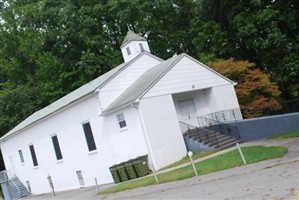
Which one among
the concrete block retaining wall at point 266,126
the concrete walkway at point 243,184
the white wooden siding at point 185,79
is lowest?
the concrete walkway at point 243,184

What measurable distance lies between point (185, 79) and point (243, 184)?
14.6 meters

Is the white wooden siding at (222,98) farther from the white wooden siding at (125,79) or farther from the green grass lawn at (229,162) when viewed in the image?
the green grass lawn at (229,162)

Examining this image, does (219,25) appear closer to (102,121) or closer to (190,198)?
(102,121)

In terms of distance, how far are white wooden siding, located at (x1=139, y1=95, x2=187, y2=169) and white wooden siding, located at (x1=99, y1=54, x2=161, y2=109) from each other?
12.3 ft

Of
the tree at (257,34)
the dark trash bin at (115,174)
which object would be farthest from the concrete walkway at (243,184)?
the tree at (257,34)

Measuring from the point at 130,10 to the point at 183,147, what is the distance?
23187mm

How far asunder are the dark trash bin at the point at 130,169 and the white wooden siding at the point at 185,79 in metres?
3.74

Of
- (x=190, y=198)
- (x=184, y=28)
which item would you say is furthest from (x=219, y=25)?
(x=190, y=198)

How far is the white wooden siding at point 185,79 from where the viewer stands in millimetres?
23639

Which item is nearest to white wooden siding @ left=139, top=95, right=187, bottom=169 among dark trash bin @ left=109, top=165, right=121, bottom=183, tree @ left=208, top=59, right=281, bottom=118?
dark trash bin @ left=109, top=165, right=121, bottom=183

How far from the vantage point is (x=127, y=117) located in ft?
76.5

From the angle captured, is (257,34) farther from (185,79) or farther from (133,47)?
(185,79)

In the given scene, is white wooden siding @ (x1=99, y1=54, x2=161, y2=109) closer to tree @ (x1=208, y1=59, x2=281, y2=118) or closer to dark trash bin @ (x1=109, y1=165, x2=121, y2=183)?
dark trash bin @ (x1=109, y1=165, x2=121, y2=183)

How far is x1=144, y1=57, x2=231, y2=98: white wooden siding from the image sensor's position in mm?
23639
